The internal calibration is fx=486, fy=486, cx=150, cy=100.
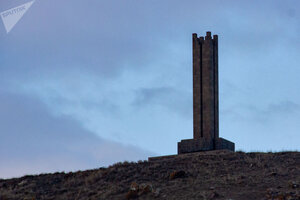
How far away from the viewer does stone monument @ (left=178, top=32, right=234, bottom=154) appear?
122 ft

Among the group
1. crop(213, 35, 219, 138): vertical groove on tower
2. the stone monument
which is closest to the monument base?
the stone monument

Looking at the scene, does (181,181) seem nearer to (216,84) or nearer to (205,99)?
(205,99)

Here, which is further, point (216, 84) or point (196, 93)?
point (216, 84)

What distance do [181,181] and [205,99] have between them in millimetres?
14342

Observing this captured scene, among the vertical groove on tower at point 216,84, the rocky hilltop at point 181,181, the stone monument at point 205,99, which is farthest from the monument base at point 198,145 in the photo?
the rocky hilltop at point 181,181

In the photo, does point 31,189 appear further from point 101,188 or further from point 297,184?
point 297,184

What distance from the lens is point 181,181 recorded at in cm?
2472

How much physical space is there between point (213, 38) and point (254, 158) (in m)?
13.5

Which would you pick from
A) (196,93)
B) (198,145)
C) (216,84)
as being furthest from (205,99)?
(198,145)

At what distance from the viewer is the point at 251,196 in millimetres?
21688

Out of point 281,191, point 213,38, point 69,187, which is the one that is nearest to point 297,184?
point 281,191

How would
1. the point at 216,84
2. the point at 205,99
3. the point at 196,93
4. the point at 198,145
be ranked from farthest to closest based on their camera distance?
the point at 216,84, the point at 196,93, the point at 205,99, the point at 198,145

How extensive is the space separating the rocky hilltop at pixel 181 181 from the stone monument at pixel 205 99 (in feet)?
17.9

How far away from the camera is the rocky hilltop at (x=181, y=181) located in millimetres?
22500
